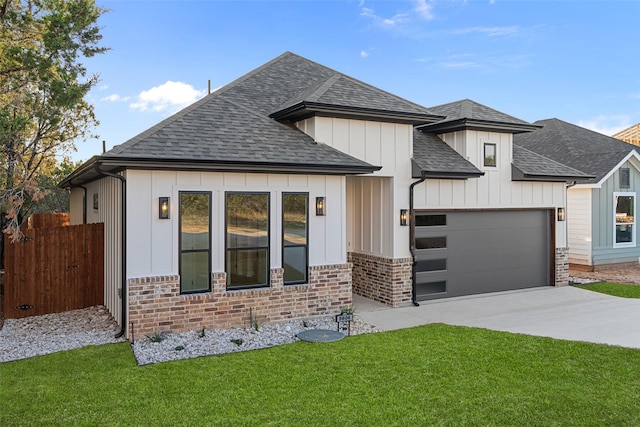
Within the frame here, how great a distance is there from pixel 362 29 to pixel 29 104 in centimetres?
1372

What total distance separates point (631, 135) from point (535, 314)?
24146 mm

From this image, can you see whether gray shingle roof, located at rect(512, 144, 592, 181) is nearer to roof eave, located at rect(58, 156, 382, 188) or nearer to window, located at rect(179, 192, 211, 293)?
roof eave, located at rect(58, 156, 382, 188)

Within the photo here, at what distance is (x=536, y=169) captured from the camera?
12.8m

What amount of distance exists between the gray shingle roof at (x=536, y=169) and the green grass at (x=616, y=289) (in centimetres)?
315

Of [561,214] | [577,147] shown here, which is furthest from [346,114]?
[577,147]

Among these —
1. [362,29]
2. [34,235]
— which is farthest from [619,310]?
[362,29]

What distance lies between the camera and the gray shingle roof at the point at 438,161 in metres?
10.7

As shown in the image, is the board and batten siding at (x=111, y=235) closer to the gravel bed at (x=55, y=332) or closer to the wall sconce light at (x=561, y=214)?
the gravel bed at (x=55, y=332)

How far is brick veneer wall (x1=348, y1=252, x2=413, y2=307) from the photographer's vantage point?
10.6 metres

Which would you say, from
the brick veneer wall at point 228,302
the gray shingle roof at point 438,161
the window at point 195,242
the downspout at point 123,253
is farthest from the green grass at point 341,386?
the gray shingle roof at point 438,161

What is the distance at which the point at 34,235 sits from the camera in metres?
9.50

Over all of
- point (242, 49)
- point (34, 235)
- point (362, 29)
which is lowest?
point (34, 235)

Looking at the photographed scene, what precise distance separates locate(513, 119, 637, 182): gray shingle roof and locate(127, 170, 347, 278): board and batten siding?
1091cm

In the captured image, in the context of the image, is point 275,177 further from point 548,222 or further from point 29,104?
point 29,104
